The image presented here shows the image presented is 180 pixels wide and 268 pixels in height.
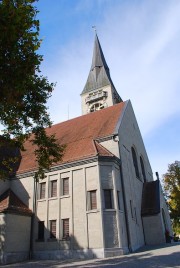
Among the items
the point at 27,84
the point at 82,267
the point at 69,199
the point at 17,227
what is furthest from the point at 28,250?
the point at 27,84

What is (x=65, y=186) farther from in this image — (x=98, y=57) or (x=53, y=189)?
(x=98, y=57)

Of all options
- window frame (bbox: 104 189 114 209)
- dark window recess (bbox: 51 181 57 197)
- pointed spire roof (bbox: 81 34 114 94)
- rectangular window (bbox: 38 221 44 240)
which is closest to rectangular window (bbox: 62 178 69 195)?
dark window recess (bbox: 51 181 57 197)

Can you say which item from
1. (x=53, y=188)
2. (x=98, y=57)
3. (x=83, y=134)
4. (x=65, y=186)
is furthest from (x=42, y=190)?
(x=98, y=57)

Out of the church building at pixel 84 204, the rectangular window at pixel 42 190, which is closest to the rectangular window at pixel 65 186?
the church building at pixel 84 204

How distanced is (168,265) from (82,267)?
13.5 feet

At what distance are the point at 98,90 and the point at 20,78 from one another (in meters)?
35.4

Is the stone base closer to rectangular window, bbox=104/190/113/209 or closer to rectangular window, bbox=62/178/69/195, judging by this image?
rectangular window, bbox=62/178/69/195

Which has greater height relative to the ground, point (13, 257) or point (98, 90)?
point (98, 90)

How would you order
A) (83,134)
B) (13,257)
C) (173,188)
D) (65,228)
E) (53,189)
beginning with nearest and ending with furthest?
(13,257) < (65,228) < (53,189) < (83,134) < (173,188)

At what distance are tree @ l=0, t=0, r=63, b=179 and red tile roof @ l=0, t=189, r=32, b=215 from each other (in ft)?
16.4

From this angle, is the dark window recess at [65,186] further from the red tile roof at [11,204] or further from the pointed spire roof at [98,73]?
the pointed spire roof at [98,73]

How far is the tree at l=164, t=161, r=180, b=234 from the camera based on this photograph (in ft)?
111

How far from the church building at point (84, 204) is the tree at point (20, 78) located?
13.5 ft

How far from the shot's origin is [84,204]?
19031mm
